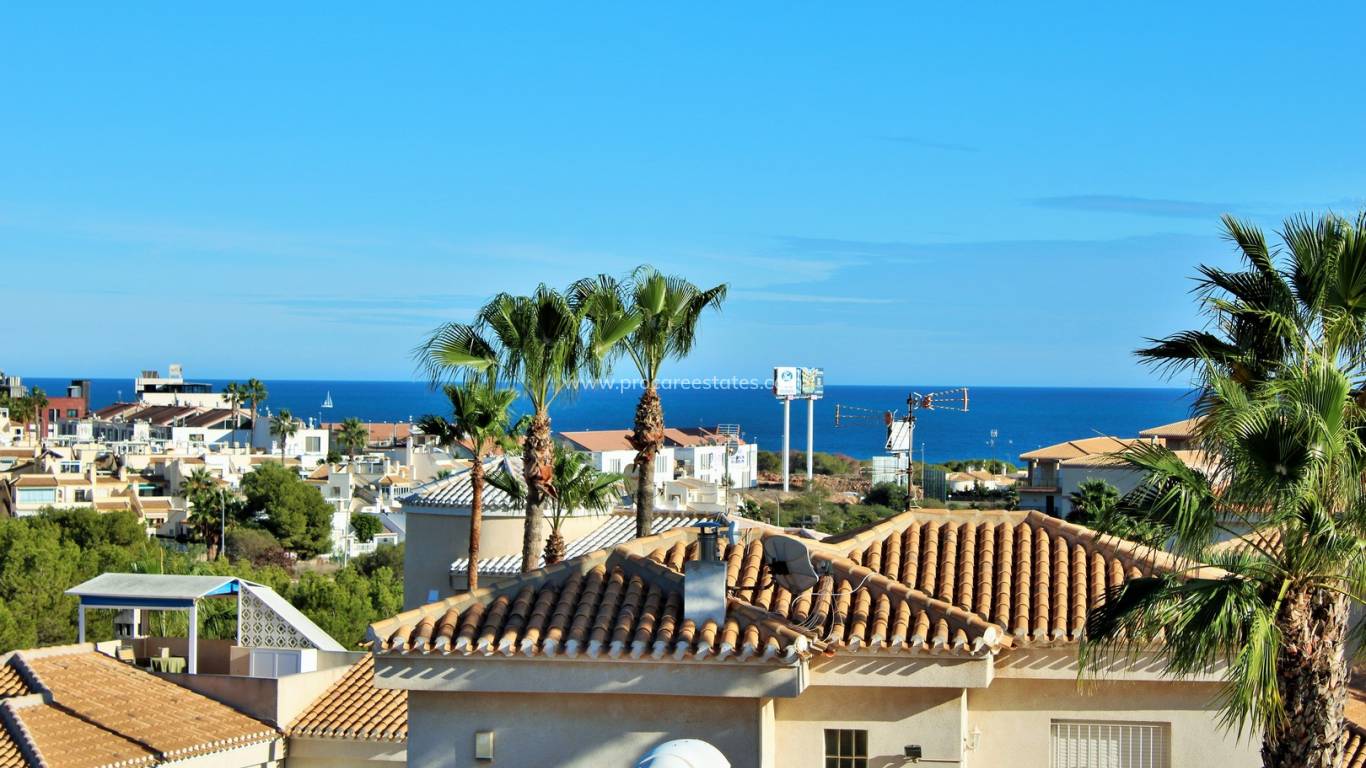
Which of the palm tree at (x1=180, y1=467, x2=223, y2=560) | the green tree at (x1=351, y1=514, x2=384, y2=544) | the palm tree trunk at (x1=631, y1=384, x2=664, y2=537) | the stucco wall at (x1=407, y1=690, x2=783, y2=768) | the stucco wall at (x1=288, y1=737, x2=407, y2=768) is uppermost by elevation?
the palm tree trunk at (x1=631, y1=384, x2=664, y2=537)

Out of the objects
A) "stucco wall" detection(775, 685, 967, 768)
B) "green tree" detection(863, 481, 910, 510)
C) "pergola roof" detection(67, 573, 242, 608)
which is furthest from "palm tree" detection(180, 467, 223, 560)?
"stucco wall" detection(775, 685, 967, 768)

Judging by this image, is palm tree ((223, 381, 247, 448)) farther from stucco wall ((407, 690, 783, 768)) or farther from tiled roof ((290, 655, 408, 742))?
stucco wall ((407, 690, 783, 768))

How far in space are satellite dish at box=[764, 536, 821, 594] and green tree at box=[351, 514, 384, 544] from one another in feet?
305

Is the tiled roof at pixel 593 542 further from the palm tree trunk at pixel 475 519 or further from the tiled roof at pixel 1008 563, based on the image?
the tiled roof at pixel 1008 563

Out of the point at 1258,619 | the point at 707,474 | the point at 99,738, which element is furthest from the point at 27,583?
the point at 707,474

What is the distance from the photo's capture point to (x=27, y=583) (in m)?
50.2

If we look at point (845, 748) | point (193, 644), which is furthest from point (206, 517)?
point (845, 748)

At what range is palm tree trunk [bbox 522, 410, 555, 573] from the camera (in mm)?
21875

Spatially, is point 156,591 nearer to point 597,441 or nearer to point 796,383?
point 597,441

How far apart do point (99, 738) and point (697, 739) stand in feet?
40.3

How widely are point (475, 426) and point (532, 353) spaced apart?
735cm

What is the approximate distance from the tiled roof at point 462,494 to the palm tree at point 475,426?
1.79ft

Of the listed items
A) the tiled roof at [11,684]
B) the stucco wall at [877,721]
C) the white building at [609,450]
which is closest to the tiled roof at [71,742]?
the tiled roof at [11,684]

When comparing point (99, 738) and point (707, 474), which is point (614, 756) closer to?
point (99, 738)
